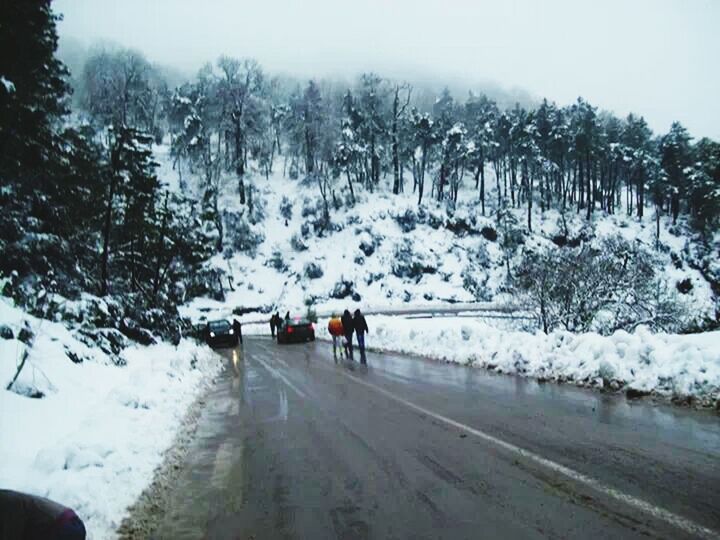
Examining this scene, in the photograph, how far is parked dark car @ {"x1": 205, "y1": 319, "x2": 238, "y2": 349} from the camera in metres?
28.8

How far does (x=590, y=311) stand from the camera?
17.8m

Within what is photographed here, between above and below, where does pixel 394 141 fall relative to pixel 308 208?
above

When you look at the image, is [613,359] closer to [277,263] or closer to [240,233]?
[277,263]

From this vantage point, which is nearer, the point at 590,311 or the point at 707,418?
the point at 707,418

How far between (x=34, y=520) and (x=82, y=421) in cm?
528

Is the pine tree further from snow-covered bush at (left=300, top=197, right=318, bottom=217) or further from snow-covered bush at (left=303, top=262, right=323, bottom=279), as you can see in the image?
snow-covered bush at (left=300, top=197, right=318, bottom=217)

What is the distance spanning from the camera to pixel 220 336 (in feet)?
A: 94.6

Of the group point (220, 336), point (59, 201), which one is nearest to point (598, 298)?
point (59, 201)

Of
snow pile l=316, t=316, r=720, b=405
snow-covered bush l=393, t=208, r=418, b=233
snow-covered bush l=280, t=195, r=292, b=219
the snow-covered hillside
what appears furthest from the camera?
snow-covered bush l=280, t=195, r=292, b=219

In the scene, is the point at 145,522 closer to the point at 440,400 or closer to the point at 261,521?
the point at 261,521

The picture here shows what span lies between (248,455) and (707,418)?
6519 mm

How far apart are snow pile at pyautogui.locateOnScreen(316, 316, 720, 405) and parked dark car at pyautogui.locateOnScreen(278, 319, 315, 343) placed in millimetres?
14412

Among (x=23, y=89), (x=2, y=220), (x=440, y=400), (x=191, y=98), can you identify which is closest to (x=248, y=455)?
(x=440, y=400)

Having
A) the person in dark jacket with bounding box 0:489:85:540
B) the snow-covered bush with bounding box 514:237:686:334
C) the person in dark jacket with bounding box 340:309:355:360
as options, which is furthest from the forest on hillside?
the person in dark jacket with bounding box 0:489:85:540
